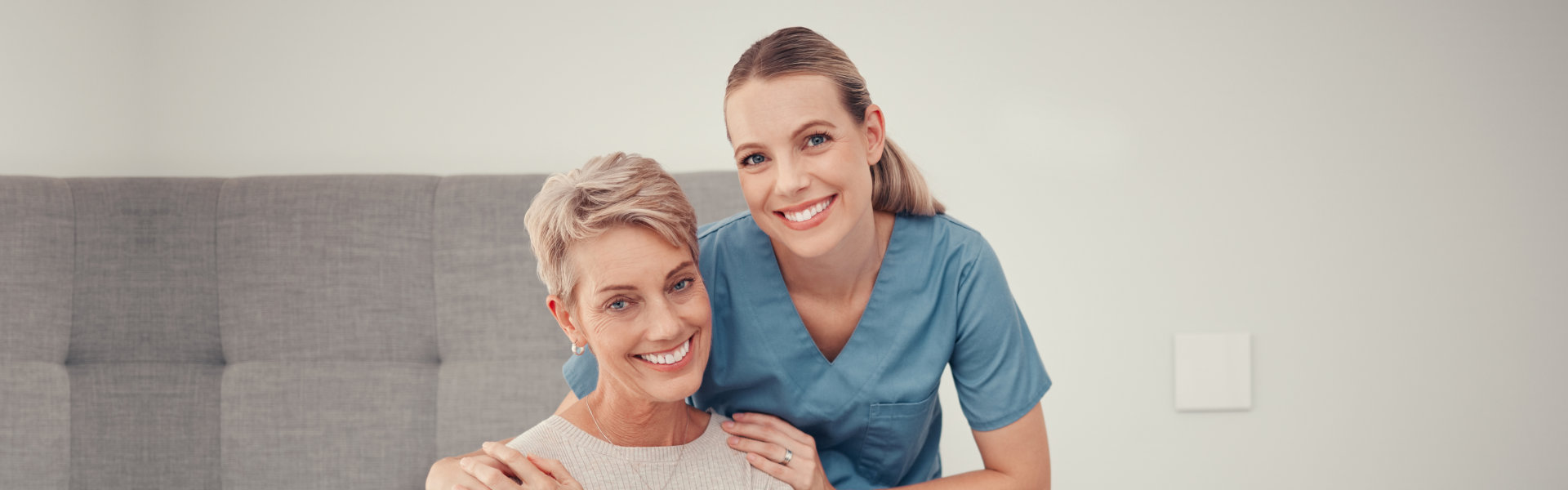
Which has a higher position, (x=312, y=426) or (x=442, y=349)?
(x=442, y=349)

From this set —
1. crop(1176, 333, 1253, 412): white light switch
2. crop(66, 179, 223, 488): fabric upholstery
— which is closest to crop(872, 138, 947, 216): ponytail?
crop(1176, 333, 1253, 412): white light switch

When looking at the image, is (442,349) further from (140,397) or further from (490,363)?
(140,397)

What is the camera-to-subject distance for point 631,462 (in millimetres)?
1250

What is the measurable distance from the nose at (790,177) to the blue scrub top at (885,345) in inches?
9.8

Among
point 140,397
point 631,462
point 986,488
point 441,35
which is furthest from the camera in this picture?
point 441,35

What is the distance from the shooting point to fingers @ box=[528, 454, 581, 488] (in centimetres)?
118

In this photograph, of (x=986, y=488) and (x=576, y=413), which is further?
(x=986, y=488)

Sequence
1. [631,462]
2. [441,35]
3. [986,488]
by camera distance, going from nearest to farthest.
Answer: [631,462] → [986,488] → [441,35]

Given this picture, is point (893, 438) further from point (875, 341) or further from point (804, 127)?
point (804, 127)

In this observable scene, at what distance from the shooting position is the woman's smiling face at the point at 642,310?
3.71 ft

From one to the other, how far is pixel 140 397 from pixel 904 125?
1.61 m

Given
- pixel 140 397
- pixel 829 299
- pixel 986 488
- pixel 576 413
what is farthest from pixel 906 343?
pixel 140 397

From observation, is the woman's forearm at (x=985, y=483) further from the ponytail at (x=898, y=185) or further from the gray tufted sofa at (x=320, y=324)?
the gray tufted sofa at (x=320, y=324)

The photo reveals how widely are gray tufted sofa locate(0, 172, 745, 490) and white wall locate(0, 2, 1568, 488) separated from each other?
0.56 ft
